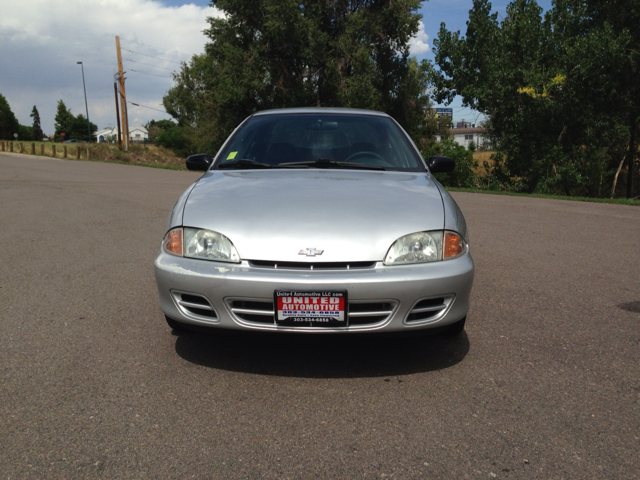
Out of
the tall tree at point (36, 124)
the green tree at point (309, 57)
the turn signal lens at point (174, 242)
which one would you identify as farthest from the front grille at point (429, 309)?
the tall tree at point (36, 124)

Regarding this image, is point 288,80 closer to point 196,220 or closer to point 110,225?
point 110,225

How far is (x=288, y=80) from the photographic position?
29641 mm

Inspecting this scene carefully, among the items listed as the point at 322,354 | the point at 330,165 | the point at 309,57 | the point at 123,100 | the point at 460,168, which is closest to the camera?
the point at 322,354

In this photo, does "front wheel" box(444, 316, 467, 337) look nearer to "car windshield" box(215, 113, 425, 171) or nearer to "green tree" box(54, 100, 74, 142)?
"car windshield" box(215, 113, 425, 171)

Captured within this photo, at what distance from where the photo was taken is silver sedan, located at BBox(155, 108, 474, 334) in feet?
9.45

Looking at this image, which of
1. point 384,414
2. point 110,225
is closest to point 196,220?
point 384,414

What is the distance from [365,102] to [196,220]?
26.2 metres

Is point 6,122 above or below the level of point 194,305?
above

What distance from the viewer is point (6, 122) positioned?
97312 mm

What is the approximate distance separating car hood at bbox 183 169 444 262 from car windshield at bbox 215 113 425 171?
428mm

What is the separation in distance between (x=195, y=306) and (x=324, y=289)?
73 centimetres

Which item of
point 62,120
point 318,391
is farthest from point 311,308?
point 62,120

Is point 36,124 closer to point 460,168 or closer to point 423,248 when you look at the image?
point 460,168

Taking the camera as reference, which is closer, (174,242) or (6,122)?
(174,242)
